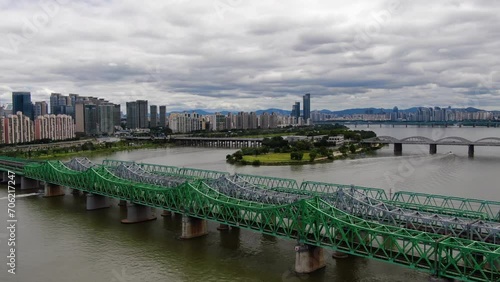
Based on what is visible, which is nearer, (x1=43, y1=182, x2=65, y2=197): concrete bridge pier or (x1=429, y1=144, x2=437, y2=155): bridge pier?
(x1=43, y1=182, x2=65, y2=197): concrete bridge pier

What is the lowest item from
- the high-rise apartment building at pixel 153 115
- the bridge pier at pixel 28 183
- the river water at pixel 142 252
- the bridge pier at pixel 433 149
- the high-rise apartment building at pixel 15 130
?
the river water at pixel 142 252

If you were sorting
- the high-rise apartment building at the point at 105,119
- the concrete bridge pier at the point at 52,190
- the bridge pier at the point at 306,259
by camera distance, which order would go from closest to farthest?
the bridge pier at the point at 306,259, the concrete bridge pier at the point at 52,190, the high-rise apartment building at the point at 105,119

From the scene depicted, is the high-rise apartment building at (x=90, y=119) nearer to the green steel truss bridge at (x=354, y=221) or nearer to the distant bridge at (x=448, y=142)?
the distant bridge at (x=448, y=142)

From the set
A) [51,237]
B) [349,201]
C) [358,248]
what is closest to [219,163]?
[51,237]

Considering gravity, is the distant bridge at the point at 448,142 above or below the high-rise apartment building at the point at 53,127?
below

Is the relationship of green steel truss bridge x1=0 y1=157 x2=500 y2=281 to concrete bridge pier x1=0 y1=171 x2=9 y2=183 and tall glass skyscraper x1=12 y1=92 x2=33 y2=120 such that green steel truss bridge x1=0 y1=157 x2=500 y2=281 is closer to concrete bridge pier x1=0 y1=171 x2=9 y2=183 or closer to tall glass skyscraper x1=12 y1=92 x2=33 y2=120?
concrete bridge pier x1=0 y1=171 x2=9 y2=183

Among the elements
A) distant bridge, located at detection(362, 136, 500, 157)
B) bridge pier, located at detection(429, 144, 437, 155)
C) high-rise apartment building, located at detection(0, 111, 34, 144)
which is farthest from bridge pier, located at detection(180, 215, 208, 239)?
high-rise apartment building, located at detection(0, 111, 34, 144)

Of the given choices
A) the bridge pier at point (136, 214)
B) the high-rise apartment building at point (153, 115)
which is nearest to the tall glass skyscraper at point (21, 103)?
the high-rise apartment building at point (153, 115)
